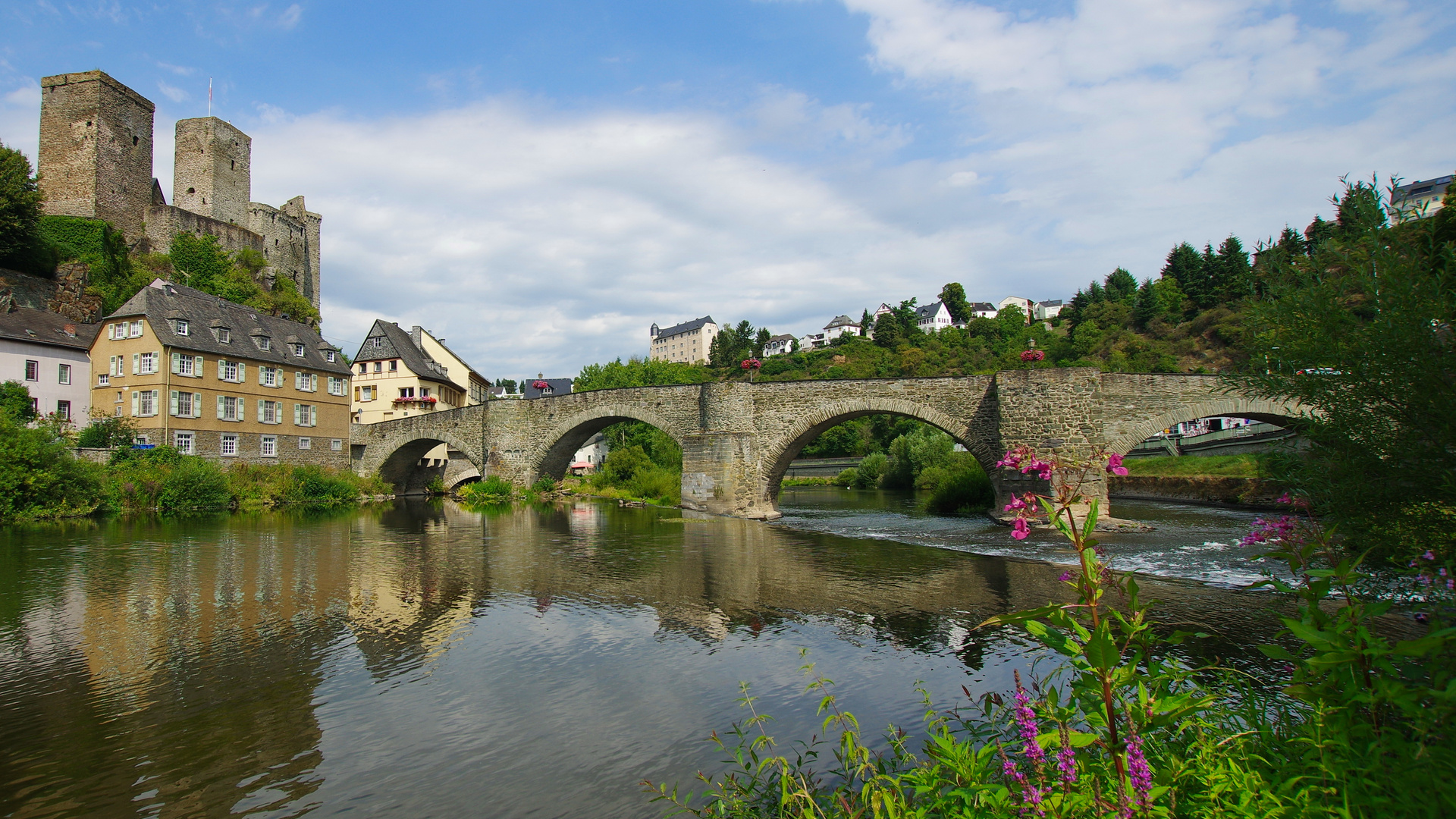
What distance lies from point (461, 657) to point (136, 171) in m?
50.4

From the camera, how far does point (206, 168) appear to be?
163ft

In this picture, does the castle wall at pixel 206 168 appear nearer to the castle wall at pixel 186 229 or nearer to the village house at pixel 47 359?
the castle wall at pixel 186 229

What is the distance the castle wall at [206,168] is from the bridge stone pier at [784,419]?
24.8 metres

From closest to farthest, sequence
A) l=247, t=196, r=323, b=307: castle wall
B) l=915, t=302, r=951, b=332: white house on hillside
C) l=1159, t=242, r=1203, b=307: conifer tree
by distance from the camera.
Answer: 1. l=247, t=196, r=323, b=307: castle wall
2. l=1159, t=242, r=1203, b=307: conifer tree
3. l=915, t=302, r=951, b=332: white house on hillside

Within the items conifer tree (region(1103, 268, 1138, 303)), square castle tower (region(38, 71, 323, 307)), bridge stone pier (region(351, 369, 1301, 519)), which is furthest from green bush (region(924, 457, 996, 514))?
conifer tree (region(1103, 268, 1138, 303))

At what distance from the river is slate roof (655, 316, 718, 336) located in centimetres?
11474

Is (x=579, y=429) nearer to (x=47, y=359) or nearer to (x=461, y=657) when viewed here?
(x=47, y=359)

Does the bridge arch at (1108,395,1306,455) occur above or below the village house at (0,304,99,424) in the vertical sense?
below

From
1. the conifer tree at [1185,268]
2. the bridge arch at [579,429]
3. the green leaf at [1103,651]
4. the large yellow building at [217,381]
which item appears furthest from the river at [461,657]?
the conifer tree at [1185,268]

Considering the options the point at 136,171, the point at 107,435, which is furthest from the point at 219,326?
the point at 136,171

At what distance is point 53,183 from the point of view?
40.8 m

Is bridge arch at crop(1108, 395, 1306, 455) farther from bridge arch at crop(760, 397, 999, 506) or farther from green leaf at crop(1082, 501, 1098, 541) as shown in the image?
green leaf at crop(1082, 501, 1098, 541)

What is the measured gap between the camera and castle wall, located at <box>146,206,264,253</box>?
4391cm

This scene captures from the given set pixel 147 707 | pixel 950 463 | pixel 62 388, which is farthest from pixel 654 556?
pixel 62 388
